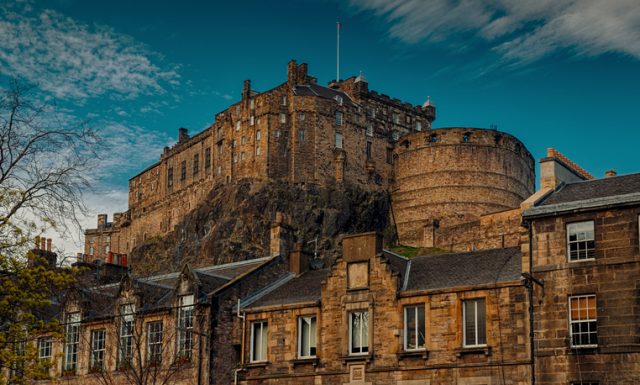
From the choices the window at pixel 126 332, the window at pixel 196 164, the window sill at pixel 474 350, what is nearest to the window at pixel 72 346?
the window at pixel 126 332

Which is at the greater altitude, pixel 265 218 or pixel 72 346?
pixel 265 218

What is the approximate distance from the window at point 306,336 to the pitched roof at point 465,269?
4.02 meters

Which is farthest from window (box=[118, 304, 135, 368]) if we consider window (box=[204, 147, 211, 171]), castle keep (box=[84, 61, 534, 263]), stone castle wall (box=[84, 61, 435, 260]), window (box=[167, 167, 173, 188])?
window (box=[167, 167, 173, 188])

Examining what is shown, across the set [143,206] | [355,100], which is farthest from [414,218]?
[143,206]

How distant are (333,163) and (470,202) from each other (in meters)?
15.0

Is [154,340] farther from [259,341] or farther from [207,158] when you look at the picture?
[207,158]

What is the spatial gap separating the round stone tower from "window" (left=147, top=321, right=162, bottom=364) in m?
60.5

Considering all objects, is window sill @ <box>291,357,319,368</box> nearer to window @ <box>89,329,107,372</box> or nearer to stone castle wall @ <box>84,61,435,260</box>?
window @ <box>89,329,107,372</box>

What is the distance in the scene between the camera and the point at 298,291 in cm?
3706

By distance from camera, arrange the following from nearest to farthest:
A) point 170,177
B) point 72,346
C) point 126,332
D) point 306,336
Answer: point 306,336
point 126,332
point 72,346
point 170,177

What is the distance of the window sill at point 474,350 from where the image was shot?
30177 mm

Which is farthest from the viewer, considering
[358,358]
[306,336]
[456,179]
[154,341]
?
[456,179]

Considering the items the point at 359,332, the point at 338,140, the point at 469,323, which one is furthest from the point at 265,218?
the point at 469,323

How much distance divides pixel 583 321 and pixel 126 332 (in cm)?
1934
